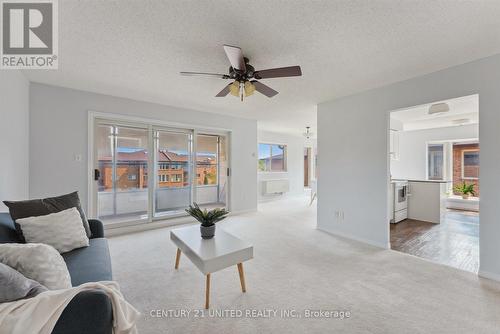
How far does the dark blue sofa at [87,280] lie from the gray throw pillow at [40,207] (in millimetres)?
63

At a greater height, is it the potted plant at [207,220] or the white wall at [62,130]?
the white wall at [62,130]

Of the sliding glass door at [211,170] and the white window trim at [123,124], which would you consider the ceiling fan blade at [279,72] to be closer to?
the white window trim at [123,124]

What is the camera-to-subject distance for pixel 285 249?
3029 mm

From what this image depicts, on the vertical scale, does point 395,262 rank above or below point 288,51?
below

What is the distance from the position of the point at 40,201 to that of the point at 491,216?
14.8 feet

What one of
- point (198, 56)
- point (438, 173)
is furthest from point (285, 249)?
point (438, 173)

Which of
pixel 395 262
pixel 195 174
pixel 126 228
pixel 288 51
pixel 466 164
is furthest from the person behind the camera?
pixel 466 164

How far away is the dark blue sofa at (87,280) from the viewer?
2.85 ft

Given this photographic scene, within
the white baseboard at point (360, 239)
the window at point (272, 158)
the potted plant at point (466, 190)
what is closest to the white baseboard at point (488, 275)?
the white baseboard at point (360, 239)

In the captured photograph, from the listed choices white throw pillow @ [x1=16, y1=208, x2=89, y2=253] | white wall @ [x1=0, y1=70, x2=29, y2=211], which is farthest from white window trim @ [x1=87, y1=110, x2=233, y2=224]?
white throw pillow @ [x1=16, y1=208, x2=89, y2=253]

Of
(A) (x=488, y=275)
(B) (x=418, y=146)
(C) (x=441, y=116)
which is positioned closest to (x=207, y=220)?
(A) (x=488, y=275)

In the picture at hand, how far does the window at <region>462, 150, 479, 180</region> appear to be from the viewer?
227 inches

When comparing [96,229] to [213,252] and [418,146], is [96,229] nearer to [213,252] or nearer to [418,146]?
[213,252]

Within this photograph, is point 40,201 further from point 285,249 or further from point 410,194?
point 410,194
